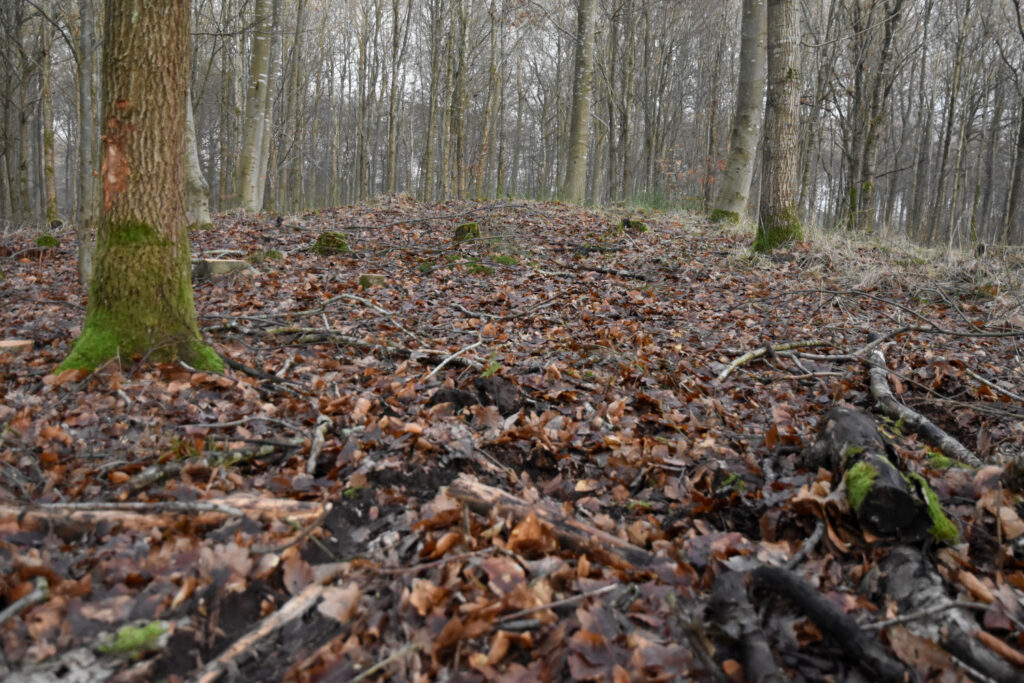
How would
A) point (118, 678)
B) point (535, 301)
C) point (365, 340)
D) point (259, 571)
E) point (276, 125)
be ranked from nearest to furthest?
1. point (118, 678)
2. point (259, 571)
3. point (365, 340)
4. point (535, 301)
5. point (276, 125)

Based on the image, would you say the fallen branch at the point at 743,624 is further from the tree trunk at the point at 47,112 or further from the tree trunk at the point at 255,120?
the tree trunk at the point at 47,112

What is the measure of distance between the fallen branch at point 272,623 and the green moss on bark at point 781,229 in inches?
316

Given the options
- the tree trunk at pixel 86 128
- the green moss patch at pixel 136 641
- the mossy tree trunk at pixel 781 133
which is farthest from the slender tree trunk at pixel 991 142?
the green moss patch at pixel 136 641

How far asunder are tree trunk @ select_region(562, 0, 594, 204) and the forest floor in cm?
925

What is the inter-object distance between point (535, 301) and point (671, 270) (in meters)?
2.47

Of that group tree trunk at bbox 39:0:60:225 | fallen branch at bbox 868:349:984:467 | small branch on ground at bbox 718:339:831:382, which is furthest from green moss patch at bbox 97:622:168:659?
tree trunk at bbox 39:0:60:225

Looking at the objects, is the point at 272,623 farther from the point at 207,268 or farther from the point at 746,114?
the point at 746,114

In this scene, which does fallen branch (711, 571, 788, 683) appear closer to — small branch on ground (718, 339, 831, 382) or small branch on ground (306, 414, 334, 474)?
small branch on ground (306, 414, 334, 474)

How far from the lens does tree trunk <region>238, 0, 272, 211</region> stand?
41.3 ft

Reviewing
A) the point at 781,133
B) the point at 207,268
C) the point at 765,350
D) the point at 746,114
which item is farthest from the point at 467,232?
the point at 746,114

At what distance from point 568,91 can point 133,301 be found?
92.1 feet

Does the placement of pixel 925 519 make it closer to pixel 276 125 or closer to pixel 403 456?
pixel 403 456

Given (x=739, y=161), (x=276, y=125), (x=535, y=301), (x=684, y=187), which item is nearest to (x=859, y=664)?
(x=535, y=301)

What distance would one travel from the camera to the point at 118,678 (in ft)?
5.29
